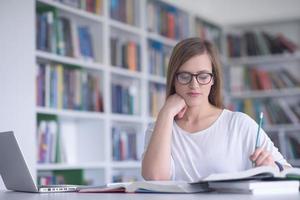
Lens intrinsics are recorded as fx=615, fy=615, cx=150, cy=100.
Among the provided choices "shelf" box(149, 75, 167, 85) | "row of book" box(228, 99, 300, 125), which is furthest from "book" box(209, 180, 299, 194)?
"row of book" box(228, 99, 300, 125)

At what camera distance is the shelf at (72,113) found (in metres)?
3.64

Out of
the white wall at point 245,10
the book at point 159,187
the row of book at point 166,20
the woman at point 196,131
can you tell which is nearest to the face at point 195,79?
the woman at point 196,131

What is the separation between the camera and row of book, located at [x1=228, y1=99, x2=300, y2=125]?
567 cm

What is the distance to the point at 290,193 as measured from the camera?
1398 mm

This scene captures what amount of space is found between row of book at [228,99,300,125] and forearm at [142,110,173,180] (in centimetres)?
379

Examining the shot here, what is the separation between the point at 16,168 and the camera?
179cm

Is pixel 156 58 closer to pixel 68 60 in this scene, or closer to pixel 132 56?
pixel 132 56

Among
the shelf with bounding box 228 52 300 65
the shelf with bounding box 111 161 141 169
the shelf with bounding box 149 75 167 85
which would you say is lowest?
the shelf with bounding box 111 161 141 169

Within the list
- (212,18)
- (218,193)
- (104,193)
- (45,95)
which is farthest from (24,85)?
(212,18)

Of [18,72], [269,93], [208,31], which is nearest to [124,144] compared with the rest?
[18,72]

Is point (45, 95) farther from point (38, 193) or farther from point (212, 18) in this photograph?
point (212, 18)

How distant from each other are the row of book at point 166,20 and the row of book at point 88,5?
63 cm

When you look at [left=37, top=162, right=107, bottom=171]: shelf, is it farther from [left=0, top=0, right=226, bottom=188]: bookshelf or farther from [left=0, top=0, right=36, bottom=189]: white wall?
[left=0, top=0, right=36, bottom=189]: white wall

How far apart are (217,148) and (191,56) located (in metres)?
0.32
